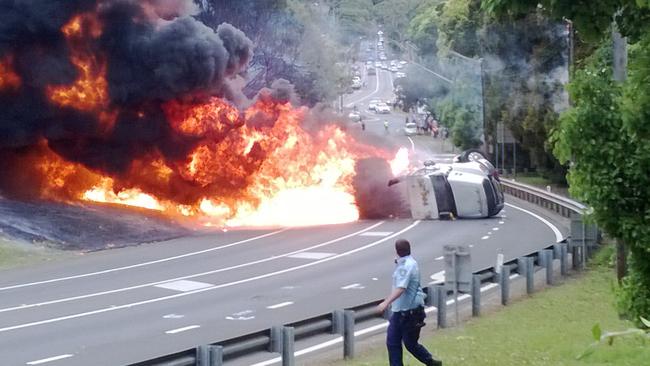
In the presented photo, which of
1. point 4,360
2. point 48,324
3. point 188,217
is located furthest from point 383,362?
point 188,217

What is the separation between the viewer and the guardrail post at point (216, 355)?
34.1ft

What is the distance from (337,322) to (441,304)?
2.83 metres

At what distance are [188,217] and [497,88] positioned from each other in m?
16.5

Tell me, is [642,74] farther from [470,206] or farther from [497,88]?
[497,88]

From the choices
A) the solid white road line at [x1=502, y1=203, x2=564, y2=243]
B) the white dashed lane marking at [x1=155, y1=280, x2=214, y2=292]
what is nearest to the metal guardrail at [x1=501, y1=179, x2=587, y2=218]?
the solid white road line at [x1=502, y1=203, x2=564, y2=243]

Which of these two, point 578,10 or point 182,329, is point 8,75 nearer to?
point 182,329

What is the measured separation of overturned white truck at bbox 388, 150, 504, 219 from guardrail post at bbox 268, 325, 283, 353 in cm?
2370

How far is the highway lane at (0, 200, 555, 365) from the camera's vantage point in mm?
15086

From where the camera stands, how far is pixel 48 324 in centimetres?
1694

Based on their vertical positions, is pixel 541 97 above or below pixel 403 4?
below

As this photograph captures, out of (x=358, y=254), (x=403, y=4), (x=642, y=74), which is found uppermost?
(x=403, y=4)

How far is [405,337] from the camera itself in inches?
444

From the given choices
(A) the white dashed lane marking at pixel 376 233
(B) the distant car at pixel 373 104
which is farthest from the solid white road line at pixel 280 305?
(B) the distant car at pixel 373 104

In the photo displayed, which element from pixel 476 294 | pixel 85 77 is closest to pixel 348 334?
pixel 476 294
